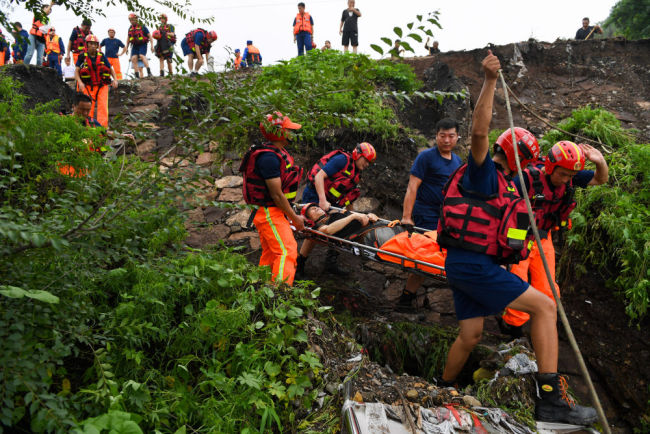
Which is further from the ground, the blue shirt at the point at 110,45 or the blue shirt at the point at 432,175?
the blue shirt at the point at 110,45

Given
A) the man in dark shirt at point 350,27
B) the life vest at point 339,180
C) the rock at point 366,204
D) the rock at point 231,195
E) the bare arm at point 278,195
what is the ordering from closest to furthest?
1. the bare arm at point 278,195
2. the life vest at point 339,180
3. the rock at point 366,204
4. the rock at point 231,195
5. the man in dark shirt at point 350,27

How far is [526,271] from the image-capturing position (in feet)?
13.4

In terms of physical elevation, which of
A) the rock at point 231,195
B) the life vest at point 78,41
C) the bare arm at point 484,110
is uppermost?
the life vest at point 78,41

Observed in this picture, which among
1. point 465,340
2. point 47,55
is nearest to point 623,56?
point 465,340

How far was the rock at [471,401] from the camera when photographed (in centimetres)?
277

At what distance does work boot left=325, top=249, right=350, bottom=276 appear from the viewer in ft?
19.2

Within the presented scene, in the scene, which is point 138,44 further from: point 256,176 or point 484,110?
point 484,110

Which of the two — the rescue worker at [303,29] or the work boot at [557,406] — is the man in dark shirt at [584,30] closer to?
the rescue worker at [303,29]

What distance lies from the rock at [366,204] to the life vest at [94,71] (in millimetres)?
5388

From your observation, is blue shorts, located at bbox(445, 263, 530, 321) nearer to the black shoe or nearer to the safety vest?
the black shoe

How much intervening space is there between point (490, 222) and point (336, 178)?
2981 mm

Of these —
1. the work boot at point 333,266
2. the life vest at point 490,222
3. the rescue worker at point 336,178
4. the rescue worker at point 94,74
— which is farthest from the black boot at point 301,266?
the rescue worker at point 94,74

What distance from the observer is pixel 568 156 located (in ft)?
12.2

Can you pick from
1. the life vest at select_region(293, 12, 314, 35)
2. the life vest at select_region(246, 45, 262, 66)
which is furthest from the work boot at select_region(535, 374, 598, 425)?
the life vest at select_region(246, 45, 262, 66)
